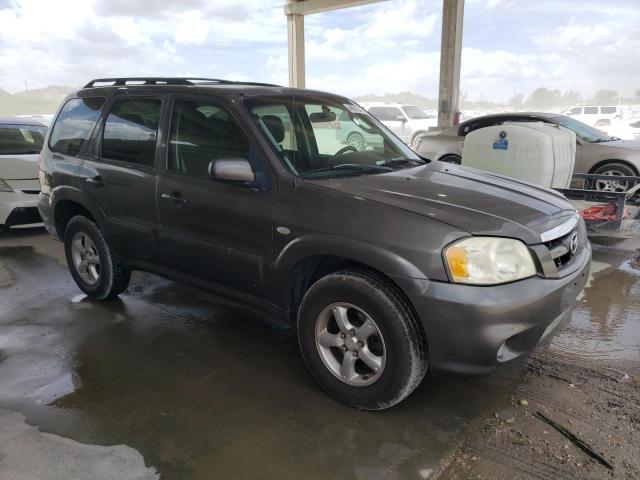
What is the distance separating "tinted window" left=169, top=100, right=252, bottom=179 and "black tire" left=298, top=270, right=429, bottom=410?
0.96 meters

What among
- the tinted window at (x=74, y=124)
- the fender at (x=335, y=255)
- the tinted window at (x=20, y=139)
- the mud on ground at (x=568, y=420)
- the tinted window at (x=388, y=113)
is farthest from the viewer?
the tinted window at (x=388, y=113)

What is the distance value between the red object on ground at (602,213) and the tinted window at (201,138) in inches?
139

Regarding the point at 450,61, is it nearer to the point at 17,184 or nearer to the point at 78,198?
the point at 17,184

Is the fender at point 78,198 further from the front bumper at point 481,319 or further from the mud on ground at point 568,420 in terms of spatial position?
the mud on ground at point 568,420

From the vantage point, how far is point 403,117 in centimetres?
1698

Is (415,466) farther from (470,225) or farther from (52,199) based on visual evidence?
(52,199)

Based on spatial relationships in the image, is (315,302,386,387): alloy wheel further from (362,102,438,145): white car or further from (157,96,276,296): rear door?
(362,102,438,145): white car

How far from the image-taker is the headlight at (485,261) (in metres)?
2.30

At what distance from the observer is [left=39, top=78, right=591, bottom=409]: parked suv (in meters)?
2.35

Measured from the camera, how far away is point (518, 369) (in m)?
3.12

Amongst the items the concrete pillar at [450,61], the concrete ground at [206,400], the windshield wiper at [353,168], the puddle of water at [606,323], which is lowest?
the concrete ground at [206,400]

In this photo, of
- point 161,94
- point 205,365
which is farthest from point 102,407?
point 161,94

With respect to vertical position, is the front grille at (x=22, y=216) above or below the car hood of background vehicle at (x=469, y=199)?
below

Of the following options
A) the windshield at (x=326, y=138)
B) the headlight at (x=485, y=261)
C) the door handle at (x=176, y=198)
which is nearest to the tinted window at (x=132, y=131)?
the door handle at (x=176, y=198)
